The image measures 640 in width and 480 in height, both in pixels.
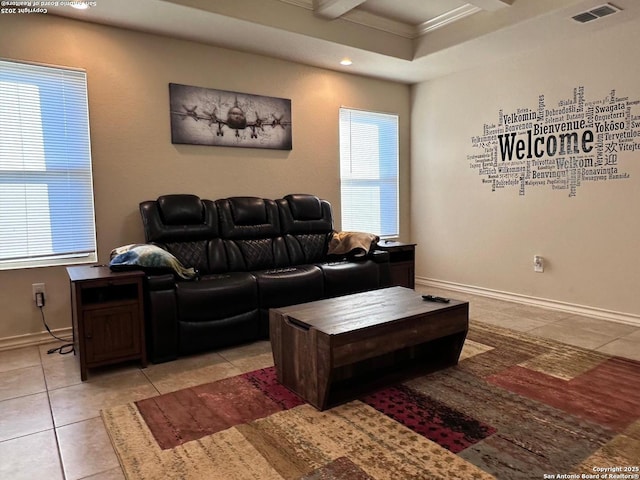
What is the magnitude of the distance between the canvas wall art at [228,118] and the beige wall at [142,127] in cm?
7

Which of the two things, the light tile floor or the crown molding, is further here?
the crown molding

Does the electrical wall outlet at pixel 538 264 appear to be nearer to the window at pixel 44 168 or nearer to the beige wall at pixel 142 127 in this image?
the beige wall at pixel 142 127

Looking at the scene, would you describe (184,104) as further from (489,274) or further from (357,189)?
(489,274)

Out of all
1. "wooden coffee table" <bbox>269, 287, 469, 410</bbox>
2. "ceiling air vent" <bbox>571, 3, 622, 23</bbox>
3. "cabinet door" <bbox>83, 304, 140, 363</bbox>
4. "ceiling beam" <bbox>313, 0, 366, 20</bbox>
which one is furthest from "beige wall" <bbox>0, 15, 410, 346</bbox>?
"ceiling air vent" <bbox>571, 3, 622, 23</bbox>

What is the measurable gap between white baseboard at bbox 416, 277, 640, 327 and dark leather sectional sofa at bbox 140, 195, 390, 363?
1417 millimetres

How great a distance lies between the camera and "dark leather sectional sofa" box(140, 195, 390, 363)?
2889 mm

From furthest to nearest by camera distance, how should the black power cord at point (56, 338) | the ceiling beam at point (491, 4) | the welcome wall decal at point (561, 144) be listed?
the welcome wall decal at point (561, 144)
the ceiling beam at point (491, 4)
the black power cord at point (56, 338)

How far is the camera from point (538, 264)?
420cm

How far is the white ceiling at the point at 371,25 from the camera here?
3195 millimetres

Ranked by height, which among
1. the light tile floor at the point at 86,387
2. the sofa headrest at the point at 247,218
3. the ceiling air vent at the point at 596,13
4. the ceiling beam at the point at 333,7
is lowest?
the light tile floor at the point at 86,387

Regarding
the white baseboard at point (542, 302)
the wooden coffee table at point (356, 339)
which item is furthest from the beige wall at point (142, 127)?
the white baseboard at point (542, 302)

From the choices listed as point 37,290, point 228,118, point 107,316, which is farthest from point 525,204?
point 37,290

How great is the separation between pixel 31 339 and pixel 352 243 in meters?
2.71

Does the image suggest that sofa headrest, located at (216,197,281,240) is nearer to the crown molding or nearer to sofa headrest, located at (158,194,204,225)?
sofa headrest, located at (158,194,204,225)
